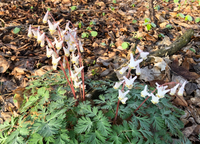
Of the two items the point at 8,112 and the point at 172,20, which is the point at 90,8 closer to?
the point at 172,20

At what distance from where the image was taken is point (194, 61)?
3484 millimetres

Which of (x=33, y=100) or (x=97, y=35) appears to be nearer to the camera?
(x=33, y=100)

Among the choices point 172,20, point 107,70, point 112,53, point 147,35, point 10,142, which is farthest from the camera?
point 172,20

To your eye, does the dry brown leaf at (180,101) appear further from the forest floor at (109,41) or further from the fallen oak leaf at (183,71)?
the fallen oak leaf at (183,71)

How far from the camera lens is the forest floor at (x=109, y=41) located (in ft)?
9.74

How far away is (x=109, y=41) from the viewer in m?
4.31

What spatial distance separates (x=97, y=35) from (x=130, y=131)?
327 centimetres

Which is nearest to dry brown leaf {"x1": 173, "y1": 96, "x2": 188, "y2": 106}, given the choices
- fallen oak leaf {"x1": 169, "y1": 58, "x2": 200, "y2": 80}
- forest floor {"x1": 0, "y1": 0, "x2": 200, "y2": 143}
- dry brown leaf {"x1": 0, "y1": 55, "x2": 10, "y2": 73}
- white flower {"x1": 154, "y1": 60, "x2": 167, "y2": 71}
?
forest floor {"x1": 0, "y1": 0, "x2": 200, "y2": 143}

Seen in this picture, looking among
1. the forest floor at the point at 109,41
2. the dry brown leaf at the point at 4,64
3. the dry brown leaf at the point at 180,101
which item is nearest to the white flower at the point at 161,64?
the forest floor at the point at 109,41

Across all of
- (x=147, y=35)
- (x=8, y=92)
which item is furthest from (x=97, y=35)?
(x=8, y=92)

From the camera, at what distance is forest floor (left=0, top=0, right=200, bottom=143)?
2.97 meters

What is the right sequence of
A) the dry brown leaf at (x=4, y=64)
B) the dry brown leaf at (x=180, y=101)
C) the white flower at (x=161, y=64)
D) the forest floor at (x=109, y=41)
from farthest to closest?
the dry brown leaf at (x=4, y=64), the white flower at (x=161, y=64), the forest floor at (x=109, y=41), the dry brown leaf at (x=180, y=101)

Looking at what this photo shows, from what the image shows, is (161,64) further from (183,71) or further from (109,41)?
(109,41)

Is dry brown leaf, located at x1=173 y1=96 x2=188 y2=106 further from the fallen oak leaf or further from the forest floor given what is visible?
the fallen oak leaf
